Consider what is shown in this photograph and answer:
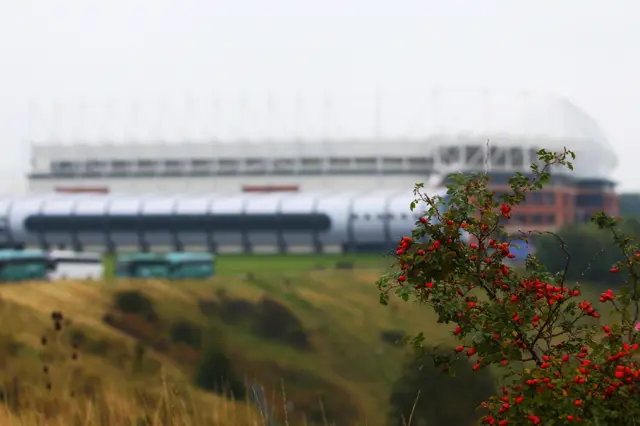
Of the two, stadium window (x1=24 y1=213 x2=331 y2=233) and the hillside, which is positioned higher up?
stadium window (x1=24 y1=213 x2=331 y2=233)

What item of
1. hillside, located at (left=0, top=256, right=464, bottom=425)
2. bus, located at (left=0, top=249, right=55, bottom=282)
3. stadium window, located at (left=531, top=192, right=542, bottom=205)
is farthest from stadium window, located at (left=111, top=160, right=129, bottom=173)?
bus, located at (left=0, top=249, right=55, bottom=282)

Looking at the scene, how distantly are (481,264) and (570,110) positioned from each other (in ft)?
537

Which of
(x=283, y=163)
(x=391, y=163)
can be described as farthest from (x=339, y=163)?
(x=283, y=163)

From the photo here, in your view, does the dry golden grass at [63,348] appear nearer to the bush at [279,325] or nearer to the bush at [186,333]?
the bush at [186,333]

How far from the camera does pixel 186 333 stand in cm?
6612

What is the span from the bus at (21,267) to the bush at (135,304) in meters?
11.6

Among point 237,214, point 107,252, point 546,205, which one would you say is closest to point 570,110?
point 546,205

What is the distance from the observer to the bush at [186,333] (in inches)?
2566

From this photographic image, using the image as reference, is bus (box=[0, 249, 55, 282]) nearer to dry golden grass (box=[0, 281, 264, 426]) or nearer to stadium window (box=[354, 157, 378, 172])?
dry golden grass (box=[0, 281, 264, 426])

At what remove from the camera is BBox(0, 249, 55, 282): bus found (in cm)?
7581

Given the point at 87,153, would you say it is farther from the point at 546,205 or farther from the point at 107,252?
the point at 546,205

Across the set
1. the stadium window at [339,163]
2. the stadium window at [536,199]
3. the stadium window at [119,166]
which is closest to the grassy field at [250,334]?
the stadium window at [536,199]

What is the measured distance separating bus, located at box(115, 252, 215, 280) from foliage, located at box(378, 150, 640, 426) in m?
70.2

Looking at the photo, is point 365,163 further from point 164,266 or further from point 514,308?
point 514,308
